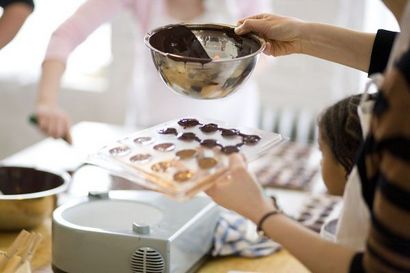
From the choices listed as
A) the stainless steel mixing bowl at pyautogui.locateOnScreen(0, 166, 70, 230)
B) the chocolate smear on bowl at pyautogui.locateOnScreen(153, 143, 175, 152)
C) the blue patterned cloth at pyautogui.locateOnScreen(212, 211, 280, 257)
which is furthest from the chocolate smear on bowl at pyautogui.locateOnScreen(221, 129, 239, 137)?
the stainless steel mixing bowl at pyautogui.locateOnScreen(0, 166, 70, 230)

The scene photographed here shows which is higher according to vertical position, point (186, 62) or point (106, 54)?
point (186, 62)

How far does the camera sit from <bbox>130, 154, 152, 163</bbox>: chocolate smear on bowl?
114cm

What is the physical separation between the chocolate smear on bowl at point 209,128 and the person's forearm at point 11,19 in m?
0.62

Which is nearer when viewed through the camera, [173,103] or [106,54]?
[173,103]

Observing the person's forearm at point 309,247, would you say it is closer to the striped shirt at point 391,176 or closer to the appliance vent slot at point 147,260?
the striped shirt at point 391,176

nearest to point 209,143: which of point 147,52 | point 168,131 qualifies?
point 168,131

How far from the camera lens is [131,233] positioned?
131 centimetres

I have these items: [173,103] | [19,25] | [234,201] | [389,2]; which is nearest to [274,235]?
[234,201]

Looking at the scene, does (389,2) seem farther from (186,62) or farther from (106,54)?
(106,54)

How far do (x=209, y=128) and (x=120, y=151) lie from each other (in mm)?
177

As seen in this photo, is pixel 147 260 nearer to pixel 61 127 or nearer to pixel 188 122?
pixel 188 122

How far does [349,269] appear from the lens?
0.95m

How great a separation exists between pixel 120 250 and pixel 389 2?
2.05 feet

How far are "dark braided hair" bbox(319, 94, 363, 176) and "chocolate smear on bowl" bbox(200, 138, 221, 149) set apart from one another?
1.13ft
